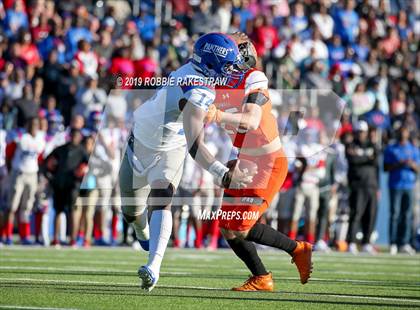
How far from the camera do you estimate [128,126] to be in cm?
1534

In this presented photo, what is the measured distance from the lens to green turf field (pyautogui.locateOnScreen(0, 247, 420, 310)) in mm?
6660

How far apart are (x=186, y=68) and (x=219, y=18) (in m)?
11.1

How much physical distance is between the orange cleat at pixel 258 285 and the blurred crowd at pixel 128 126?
22.7 feet

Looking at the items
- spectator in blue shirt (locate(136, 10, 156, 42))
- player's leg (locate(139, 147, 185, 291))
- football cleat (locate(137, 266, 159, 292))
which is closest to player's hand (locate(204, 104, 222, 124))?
player's leg (locate(139, 147, 185, 291))

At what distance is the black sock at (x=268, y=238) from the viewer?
307 inches

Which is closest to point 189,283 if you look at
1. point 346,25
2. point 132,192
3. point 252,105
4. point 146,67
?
point 132,192

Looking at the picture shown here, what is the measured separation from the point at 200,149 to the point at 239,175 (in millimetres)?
314

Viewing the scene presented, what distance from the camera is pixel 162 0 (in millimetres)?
19172

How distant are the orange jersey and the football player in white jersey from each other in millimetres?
116

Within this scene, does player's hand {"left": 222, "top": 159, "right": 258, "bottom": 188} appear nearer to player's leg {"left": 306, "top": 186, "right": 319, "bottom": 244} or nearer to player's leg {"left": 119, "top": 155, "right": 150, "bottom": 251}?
player's leg {"left": 119, "top": 155, "right": 150, "bottom": 251}

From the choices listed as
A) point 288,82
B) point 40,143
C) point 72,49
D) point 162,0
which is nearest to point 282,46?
point 288,82

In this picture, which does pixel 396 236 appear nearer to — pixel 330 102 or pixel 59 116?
pixel 330 102

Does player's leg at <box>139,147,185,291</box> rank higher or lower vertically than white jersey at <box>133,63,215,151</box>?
lower

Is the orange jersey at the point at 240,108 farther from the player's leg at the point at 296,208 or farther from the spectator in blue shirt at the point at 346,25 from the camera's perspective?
the spectator in blue shirt at the point at 346,25
